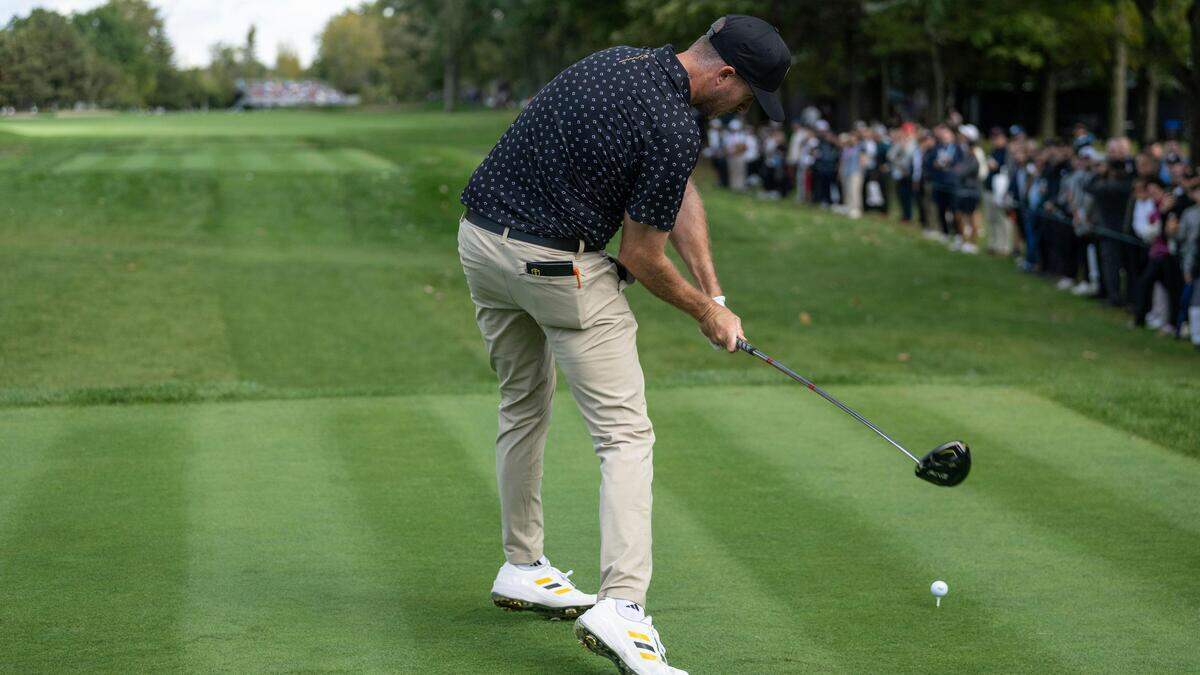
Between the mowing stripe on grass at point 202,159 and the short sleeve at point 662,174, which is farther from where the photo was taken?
the mowing stripe on grass at point 202,159

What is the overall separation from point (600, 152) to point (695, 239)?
662 millimetres

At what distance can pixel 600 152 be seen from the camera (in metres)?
4.17

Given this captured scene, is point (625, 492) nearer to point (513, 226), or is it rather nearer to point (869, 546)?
point (513, 226)

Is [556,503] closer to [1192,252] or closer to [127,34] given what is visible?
[1192,252]

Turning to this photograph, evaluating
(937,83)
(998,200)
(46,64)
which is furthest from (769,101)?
(937,83)

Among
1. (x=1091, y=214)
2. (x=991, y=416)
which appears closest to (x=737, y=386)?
(x=991, y=416)

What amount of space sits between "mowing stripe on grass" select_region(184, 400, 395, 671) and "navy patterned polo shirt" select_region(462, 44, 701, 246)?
1436mm

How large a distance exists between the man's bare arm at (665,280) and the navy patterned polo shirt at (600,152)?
56 mm

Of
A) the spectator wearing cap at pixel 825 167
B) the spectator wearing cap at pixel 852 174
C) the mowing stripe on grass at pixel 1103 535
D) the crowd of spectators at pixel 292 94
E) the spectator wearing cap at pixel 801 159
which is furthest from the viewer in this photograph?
the crowd of spectators at pixel 292 94

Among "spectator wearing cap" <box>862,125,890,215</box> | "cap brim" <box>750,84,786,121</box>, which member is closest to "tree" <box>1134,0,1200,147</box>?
"spectator wearing cap" <box>862,125,890,215</box>

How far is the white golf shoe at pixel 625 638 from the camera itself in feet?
13.2

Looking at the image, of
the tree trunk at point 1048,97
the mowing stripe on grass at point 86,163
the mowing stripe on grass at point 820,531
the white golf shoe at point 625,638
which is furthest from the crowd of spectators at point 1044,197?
the tree trunk at point 1048,97

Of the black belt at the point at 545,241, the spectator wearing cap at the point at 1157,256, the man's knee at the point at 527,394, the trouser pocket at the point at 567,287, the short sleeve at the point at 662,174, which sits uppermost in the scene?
the short sleeve at the point at 662,174

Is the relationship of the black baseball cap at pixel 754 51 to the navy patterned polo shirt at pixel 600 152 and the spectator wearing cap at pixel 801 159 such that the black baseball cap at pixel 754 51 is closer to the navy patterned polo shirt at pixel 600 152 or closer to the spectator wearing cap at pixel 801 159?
the navy patterned polo shirt at pixel 600 152
